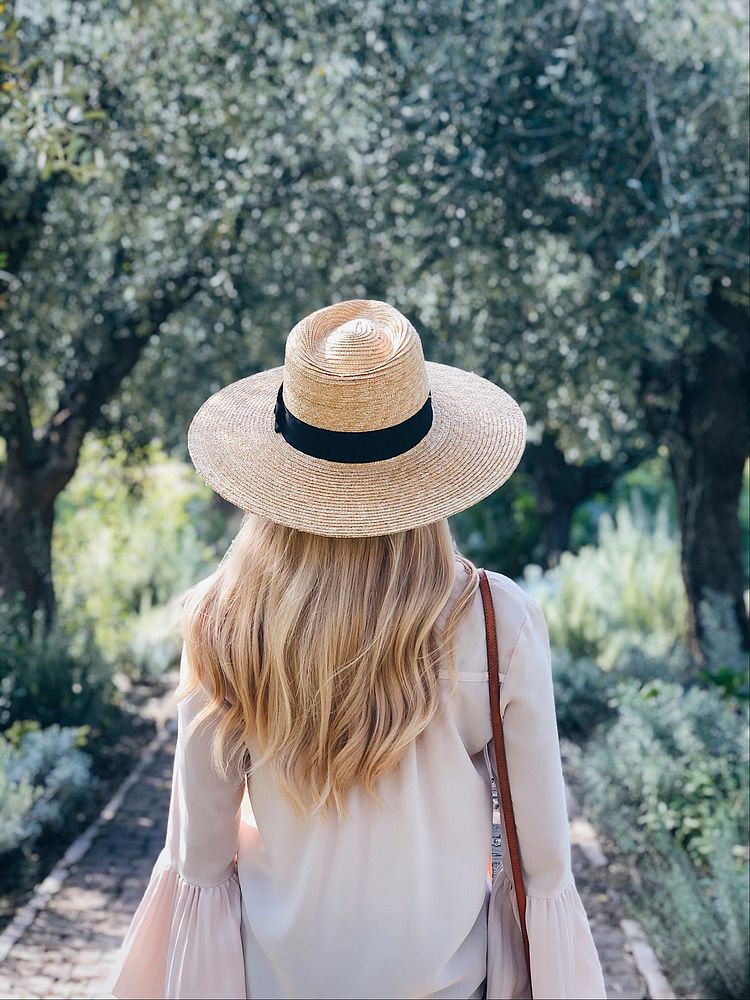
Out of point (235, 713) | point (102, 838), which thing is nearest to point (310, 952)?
point (235, 713)

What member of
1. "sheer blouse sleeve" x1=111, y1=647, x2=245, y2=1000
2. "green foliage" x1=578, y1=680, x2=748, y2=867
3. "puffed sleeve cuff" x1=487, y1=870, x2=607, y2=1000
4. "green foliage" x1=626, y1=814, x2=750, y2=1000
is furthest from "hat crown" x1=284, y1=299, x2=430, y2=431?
"green foliage" x1=578, y1=680, x2=748, y2=867

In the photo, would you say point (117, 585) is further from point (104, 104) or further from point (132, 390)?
point (104, 104)

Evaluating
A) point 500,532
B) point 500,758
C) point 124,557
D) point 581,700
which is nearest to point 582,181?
point 581,700

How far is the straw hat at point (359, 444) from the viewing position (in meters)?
1.68

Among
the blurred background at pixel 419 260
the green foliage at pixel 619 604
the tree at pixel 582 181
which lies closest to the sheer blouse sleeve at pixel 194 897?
the blurred background at pixel 419 260

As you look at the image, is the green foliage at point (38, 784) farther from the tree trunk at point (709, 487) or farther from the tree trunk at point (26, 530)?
the tree trunk at point (709, 487)

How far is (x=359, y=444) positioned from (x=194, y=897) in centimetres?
87

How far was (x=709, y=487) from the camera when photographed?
260 inches

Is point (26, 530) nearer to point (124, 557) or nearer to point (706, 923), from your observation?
point (124, 557)

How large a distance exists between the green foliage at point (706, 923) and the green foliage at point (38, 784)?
2626 millimetres

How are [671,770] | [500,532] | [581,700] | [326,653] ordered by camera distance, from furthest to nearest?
[500,532]
[581,700]
[671,770]
[326,653]

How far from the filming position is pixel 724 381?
627cm

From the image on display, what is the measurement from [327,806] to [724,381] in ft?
17.3

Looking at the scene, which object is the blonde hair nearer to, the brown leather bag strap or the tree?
the brown leather bag strap
